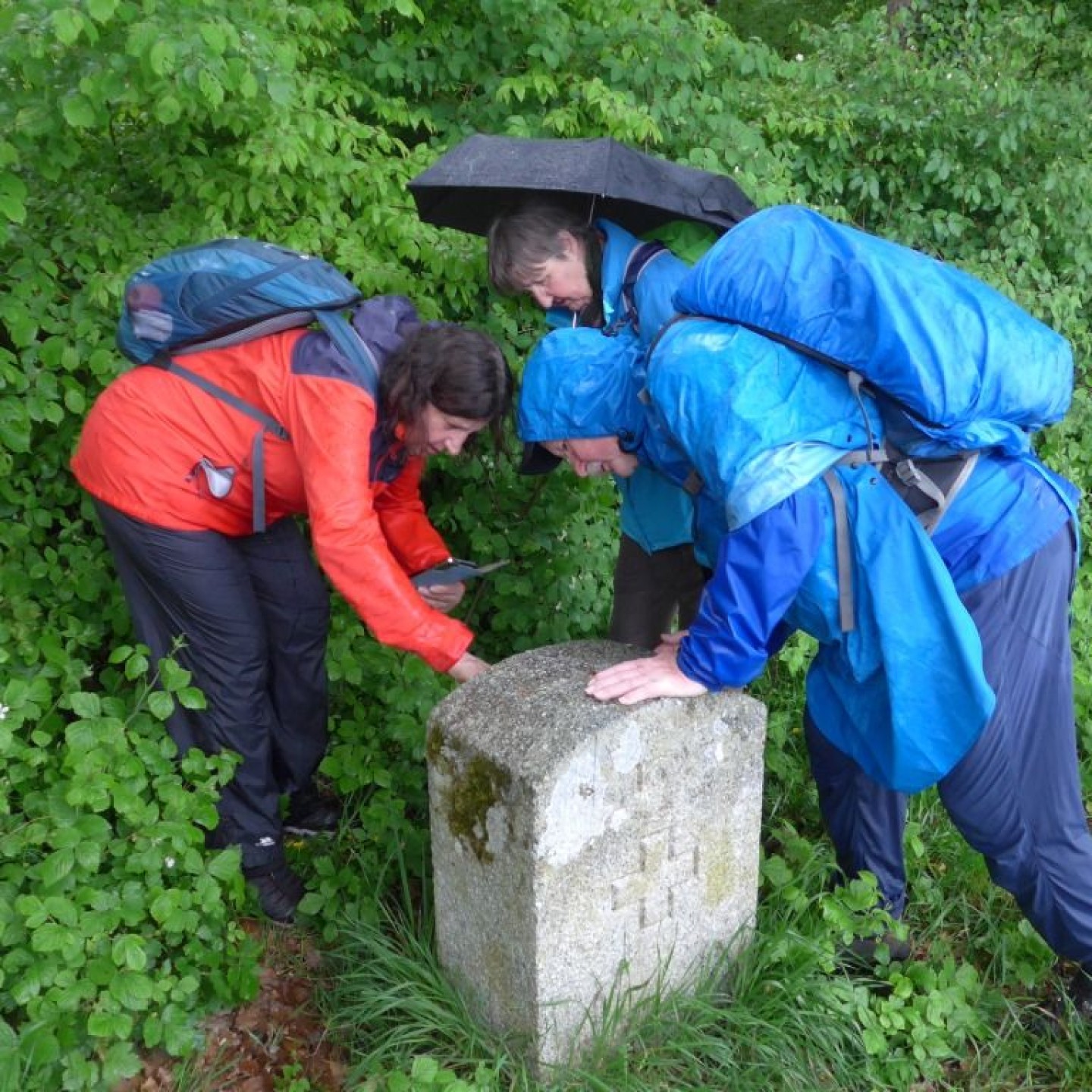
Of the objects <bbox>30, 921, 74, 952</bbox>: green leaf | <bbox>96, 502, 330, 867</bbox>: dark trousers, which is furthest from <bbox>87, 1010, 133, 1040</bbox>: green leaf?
<bbox>96, 502, 330, 867</bbox>: dark trousers

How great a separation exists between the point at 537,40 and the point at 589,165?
63.2 inches

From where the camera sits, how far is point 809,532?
2.12m

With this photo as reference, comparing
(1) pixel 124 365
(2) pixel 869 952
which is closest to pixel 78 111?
(1) pixel 124 365

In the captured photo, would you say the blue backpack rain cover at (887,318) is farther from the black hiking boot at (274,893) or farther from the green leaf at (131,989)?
the black hiking boot at (274,893)

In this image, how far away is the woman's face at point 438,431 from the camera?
8.31 feet

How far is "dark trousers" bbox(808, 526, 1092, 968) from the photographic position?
235 centimetres

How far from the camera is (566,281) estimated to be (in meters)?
2.84

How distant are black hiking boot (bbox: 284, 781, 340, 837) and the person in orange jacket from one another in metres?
0.29

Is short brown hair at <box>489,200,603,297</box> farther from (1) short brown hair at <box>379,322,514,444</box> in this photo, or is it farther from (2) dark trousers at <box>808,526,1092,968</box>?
(2) dark trousers at <box>808,526,1092,968</box>

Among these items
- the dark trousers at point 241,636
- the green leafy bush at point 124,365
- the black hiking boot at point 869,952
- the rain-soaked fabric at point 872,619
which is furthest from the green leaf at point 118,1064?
the black hiking boot at point 869,952

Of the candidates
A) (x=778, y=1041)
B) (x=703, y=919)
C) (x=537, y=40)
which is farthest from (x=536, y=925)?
(x=537, y=40)

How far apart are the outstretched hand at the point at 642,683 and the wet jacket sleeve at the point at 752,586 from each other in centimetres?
7

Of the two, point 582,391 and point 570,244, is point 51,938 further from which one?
point 570,244

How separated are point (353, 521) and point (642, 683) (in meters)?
0.76
